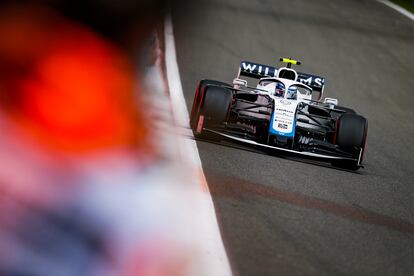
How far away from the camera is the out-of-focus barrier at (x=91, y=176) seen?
595 centimetres

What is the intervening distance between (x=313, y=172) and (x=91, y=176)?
127 inches

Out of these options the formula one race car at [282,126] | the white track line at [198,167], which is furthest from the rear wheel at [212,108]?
the white track line at [198,167]

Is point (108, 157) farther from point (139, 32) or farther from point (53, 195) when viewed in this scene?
point (139, 32)

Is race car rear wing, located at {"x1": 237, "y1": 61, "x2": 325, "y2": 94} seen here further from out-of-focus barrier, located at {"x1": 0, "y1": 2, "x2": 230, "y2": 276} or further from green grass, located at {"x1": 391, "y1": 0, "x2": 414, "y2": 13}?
green grass, located at {"x1": 391, "y1": 0, "x2": 414, "y2": 13}

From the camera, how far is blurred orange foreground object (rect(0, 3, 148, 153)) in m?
9.80

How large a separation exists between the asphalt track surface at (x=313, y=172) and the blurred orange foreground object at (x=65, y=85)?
41.2 inches

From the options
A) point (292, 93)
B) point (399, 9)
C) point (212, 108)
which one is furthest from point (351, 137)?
point (399, 9)

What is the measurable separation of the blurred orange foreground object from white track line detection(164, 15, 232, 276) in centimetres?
49

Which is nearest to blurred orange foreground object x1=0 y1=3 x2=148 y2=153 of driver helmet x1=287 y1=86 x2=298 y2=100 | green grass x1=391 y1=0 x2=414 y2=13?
driver helmet x1=287 y1=86 x2=298 y2=100

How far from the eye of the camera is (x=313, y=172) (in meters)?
10.5

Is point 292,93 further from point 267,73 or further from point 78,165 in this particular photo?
point 78,165

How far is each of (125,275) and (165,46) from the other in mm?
12053

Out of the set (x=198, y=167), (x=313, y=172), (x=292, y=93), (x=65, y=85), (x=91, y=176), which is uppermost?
(x=292, y=93)

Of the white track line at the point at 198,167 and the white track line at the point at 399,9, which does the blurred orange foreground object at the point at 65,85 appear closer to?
the white track line at the point at 198,167
